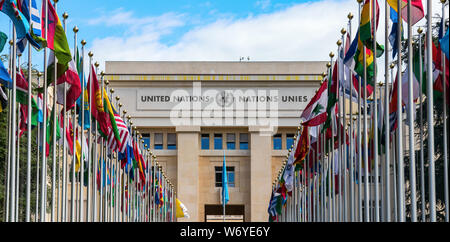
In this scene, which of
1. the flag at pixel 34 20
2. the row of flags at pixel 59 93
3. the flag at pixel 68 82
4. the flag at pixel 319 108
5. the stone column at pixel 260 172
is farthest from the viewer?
the stone column at pixel 260 172

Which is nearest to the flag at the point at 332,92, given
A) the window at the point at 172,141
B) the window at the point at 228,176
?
the window at the point at 228,176

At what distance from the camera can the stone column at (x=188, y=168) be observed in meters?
69.5

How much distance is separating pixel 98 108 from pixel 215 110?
1716 inches

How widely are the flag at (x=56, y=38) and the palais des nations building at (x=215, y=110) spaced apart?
47.8 metres

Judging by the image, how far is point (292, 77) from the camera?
70625 millimetres

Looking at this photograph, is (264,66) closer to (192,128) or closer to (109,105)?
(192,128)

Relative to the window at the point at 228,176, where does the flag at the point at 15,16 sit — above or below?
above

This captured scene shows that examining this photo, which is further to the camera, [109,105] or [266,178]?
[266,178]

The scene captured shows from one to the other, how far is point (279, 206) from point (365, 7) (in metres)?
32.9

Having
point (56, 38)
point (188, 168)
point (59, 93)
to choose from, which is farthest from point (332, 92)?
point (188, 168)

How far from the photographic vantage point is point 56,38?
22.2m

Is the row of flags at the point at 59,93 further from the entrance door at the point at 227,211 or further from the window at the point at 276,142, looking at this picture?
the window at the point at 276,142
